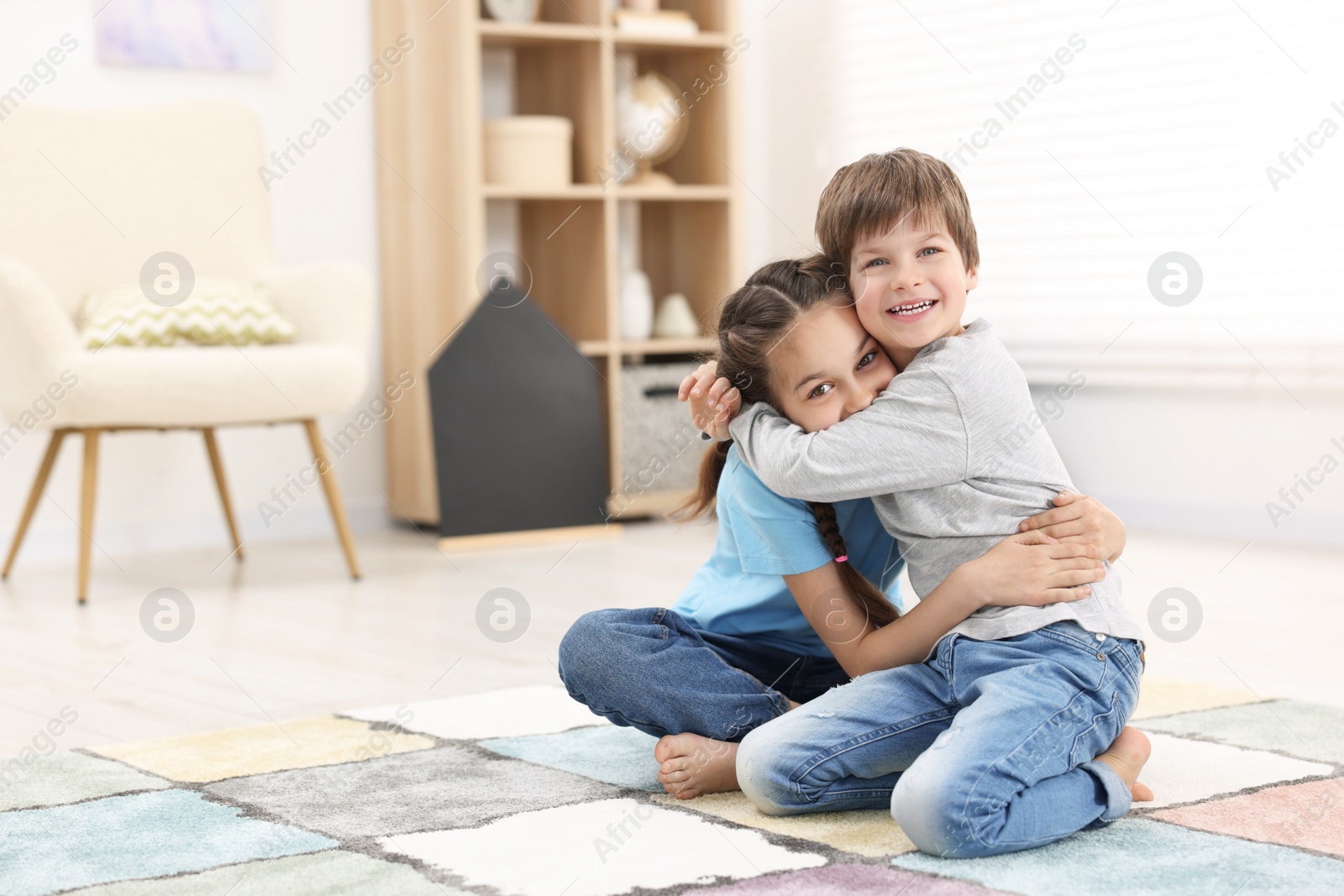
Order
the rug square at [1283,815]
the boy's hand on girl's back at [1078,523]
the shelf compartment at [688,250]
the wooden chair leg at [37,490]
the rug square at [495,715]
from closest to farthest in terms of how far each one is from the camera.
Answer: the rug square at [1283,815] → the boy's hand on girl's back at [1078,523] → the rug square at [495,715] → the wooden chair leg at [37,490] → the shelf compartment at [688,250]

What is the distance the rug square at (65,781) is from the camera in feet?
4.22

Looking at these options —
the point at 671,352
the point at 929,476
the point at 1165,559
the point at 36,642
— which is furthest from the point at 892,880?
the point at 671,352

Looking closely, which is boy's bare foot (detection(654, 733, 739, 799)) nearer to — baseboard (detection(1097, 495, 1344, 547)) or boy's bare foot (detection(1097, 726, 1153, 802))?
boy's bare foot (detection(1097, 726, 1153, 802))

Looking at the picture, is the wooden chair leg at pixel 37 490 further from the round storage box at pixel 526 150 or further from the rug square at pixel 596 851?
the rug square at pixel 596 851

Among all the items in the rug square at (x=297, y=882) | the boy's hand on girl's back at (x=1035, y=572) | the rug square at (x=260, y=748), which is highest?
the boy's hand on girl's back at (x=1035, y=572)

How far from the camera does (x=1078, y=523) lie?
1.20 meters

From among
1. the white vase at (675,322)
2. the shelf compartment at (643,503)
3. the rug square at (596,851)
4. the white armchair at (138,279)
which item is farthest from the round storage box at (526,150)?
the rug square at (596,851)

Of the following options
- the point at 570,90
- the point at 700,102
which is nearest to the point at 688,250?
the point at 700,102

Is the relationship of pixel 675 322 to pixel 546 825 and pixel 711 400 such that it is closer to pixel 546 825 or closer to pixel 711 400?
pixel 711 400

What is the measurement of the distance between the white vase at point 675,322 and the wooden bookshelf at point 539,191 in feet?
0.10

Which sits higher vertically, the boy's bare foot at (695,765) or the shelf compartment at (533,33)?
the shelf compartment at (533,33)

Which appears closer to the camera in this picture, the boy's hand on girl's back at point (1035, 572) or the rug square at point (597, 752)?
the boy's hand on girl's back at point (1035, 572)

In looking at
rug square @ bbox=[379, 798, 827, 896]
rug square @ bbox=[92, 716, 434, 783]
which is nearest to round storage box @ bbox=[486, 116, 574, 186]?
rug square @ bbox=[92, 716, 434, 783]

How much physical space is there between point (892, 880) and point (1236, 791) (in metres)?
0.40
